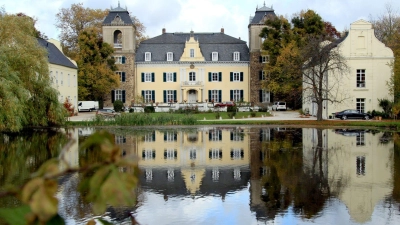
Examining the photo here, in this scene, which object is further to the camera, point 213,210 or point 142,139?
point 142,139

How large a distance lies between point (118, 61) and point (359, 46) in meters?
31.5

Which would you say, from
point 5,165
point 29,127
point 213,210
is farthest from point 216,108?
point 213,210

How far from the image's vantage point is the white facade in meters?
42.5

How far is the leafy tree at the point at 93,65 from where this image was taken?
5481 cm

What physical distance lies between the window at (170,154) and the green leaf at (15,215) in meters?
19.1

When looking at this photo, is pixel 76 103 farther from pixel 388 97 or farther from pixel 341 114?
pixel 388 97

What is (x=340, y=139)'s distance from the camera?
2744 cm

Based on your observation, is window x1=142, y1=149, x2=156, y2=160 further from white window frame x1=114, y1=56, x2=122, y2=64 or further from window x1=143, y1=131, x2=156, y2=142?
white window frame x1=114, y1=56, x2=122, y2=64

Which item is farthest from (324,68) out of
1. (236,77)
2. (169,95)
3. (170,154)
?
(169,95)

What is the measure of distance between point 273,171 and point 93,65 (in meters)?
42.9

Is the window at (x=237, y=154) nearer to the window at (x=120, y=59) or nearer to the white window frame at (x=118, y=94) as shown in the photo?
the white window frame at (x=118, y=94)

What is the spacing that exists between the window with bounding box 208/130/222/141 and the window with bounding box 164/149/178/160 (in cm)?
560

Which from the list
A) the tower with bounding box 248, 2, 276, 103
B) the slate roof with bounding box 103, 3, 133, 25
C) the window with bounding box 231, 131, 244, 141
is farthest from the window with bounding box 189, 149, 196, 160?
the slate roof with bounding box 103, 3, 133, 25

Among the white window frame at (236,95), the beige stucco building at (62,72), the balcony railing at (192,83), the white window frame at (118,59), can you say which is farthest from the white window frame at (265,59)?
the beige stucco building at (62,72)
